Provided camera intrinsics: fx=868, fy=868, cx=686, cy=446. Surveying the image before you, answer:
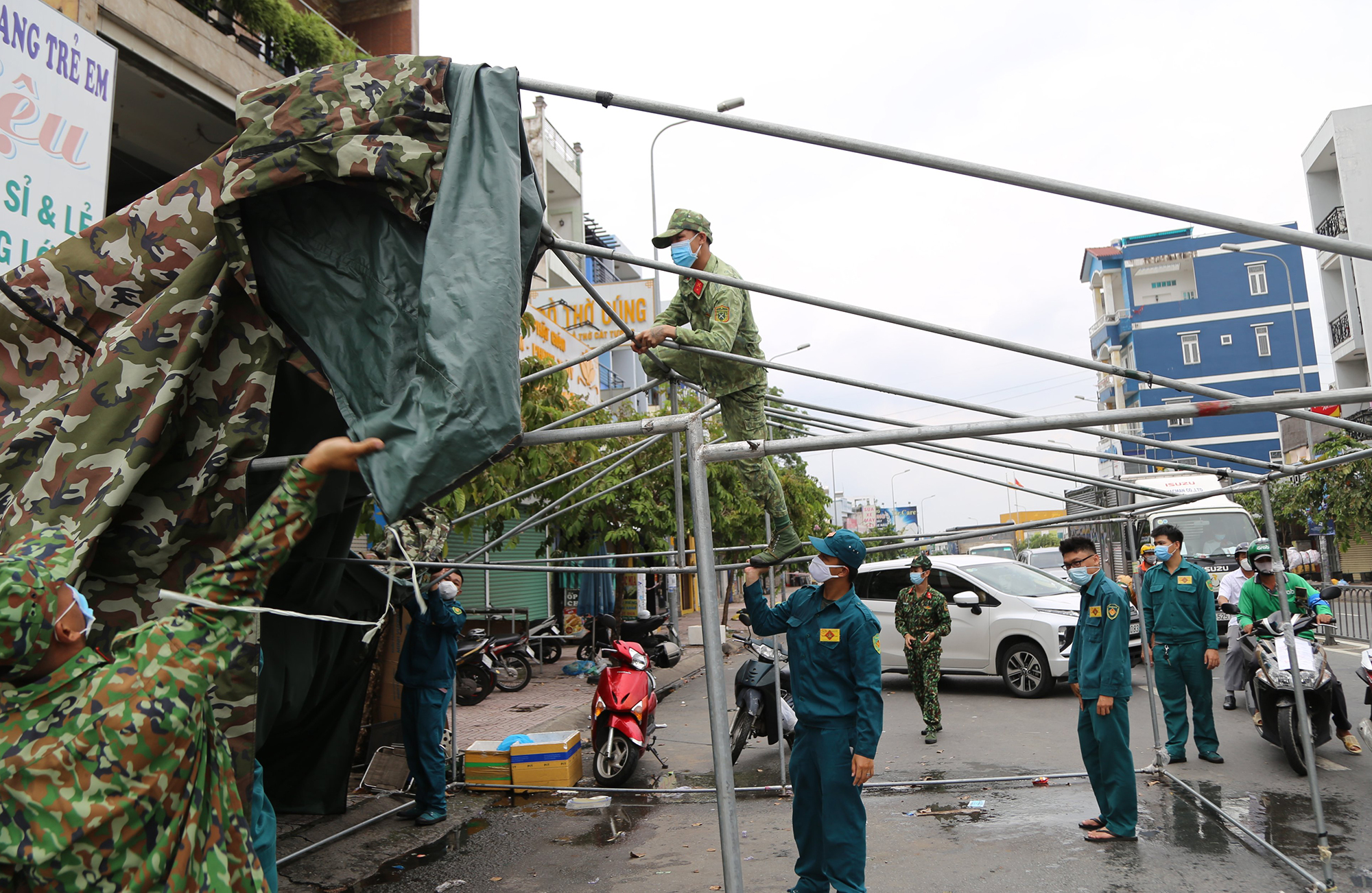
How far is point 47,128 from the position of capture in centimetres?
509

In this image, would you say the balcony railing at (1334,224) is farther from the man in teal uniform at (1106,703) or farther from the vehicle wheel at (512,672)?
the man in teal uniform at (1106,703)

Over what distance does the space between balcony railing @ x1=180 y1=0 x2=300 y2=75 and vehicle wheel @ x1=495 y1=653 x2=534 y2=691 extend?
8867mm

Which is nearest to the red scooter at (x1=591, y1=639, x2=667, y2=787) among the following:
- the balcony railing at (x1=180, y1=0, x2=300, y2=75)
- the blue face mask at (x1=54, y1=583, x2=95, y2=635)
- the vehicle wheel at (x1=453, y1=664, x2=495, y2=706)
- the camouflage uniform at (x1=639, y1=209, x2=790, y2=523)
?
the camouflage uniform at (x1=639, y1=209, x2=790, y2=523)

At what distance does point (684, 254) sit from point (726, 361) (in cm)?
59

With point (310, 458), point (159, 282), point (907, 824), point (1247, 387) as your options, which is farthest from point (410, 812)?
point (1247, 387)

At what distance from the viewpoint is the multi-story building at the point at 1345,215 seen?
88.3ft

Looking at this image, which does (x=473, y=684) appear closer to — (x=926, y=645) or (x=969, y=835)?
(x=926, y=645)

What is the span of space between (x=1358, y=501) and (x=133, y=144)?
976 inches

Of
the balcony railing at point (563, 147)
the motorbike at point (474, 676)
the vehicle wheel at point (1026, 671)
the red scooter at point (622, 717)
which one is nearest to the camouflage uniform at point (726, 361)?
the red scooter at point (622, 717)

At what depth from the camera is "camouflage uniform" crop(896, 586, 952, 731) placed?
30.5 feet

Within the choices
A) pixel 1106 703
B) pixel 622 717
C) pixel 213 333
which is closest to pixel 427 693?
pixel 622 717

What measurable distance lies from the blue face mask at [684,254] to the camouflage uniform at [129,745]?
8.54ft

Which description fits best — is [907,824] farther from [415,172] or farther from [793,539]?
[415,172]

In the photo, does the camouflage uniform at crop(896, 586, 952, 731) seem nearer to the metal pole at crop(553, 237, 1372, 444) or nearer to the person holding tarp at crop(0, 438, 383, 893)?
the metal pole at crop(553, 237, 1372, 444)
